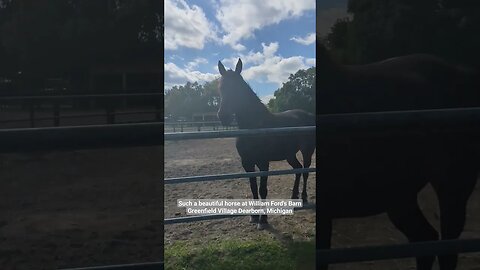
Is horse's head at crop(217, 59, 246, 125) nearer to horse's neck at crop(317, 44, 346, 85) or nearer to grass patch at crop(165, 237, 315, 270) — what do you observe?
horse's neck at crop(317, 44, 346, 85)

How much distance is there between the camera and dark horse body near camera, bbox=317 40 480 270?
1729 millimetres

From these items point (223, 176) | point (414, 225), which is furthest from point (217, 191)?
point (414, 225)

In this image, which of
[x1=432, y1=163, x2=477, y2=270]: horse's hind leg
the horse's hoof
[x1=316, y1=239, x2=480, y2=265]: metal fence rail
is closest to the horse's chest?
the horse's hoof

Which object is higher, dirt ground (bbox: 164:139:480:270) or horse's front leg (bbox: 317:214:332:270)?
dirt ground (bbox: 164:139:480:270)

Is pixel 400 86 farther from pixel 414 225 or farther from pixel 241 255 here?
pixel 241 255

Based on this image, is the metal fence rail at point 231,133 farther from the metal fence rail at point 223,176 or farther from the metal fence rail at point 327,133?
the metal fence rail at point 223,176

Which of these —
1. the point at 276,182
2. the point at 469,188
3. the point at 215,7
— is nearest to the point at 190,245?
the point at 276,182
